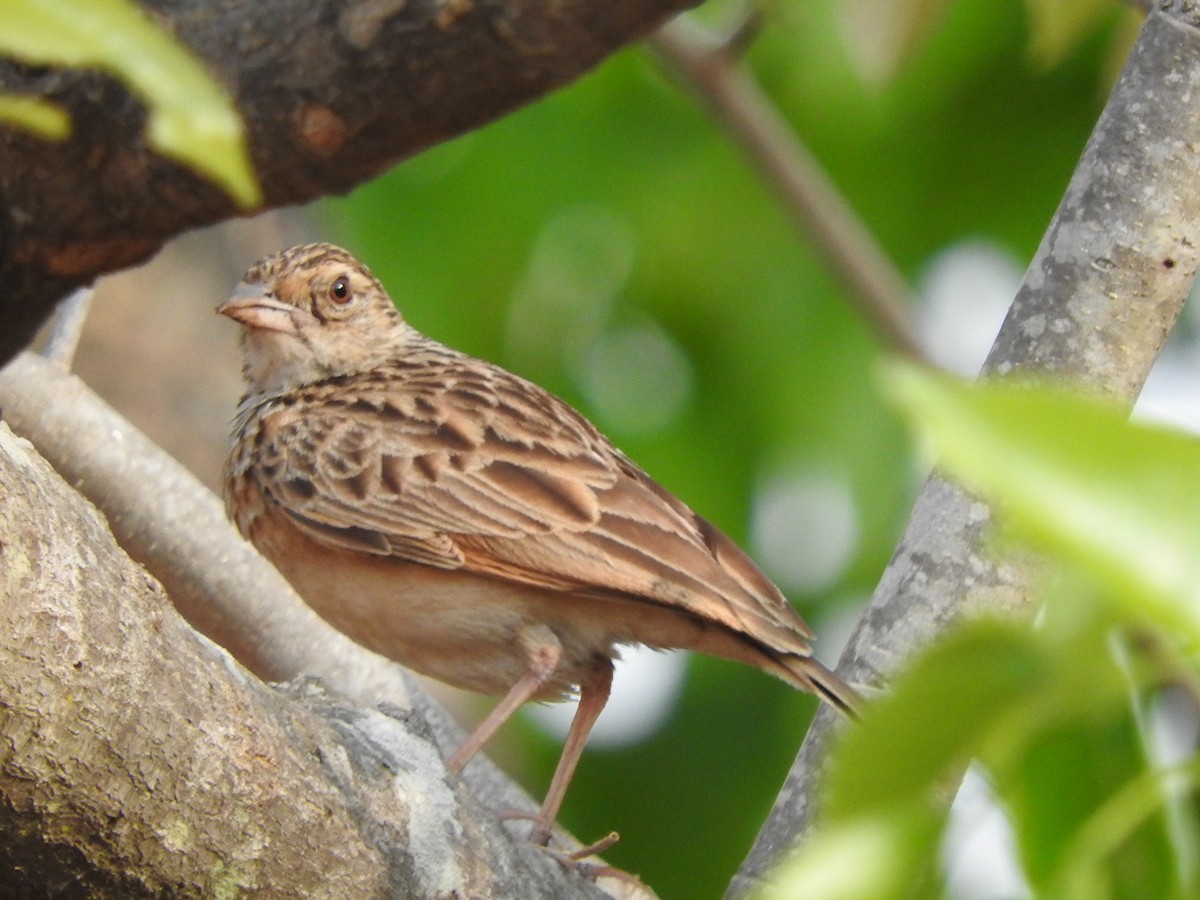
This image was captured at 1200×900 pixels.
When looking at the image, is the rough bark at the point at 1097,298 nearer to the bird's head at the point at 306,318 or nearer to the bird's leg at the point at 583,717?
the bird's leg at the point at 583,717

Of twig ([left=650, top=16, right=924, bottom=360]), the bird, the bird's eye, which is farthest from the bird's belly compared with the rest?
twig ([left=650, top=16, right=924, bottom=360])

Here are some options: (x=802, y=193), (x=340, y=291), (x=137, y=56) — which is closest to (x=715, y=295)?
(x=802, y=193)

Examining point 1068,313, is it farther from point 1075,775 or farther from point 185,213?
point 1075,775

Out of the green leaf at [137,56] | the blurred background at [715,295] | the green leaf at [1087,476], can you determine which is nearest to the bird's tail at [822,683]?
the green leaf at [137,56]

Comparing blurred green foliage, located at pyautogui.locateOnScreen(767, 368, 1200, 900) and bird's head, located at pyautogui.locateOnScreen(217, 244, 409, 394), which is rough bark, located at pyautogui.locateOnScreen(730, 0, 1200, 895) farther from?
bird's head, located at pyautogui.locateOnScreen(217, 244, 409, 394)

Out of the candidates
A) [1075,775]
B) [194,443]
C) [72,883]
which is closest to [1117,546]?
[1075,775]

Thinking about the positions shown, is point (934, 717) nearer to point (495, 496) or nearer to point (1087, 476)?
point (1087, 476)
